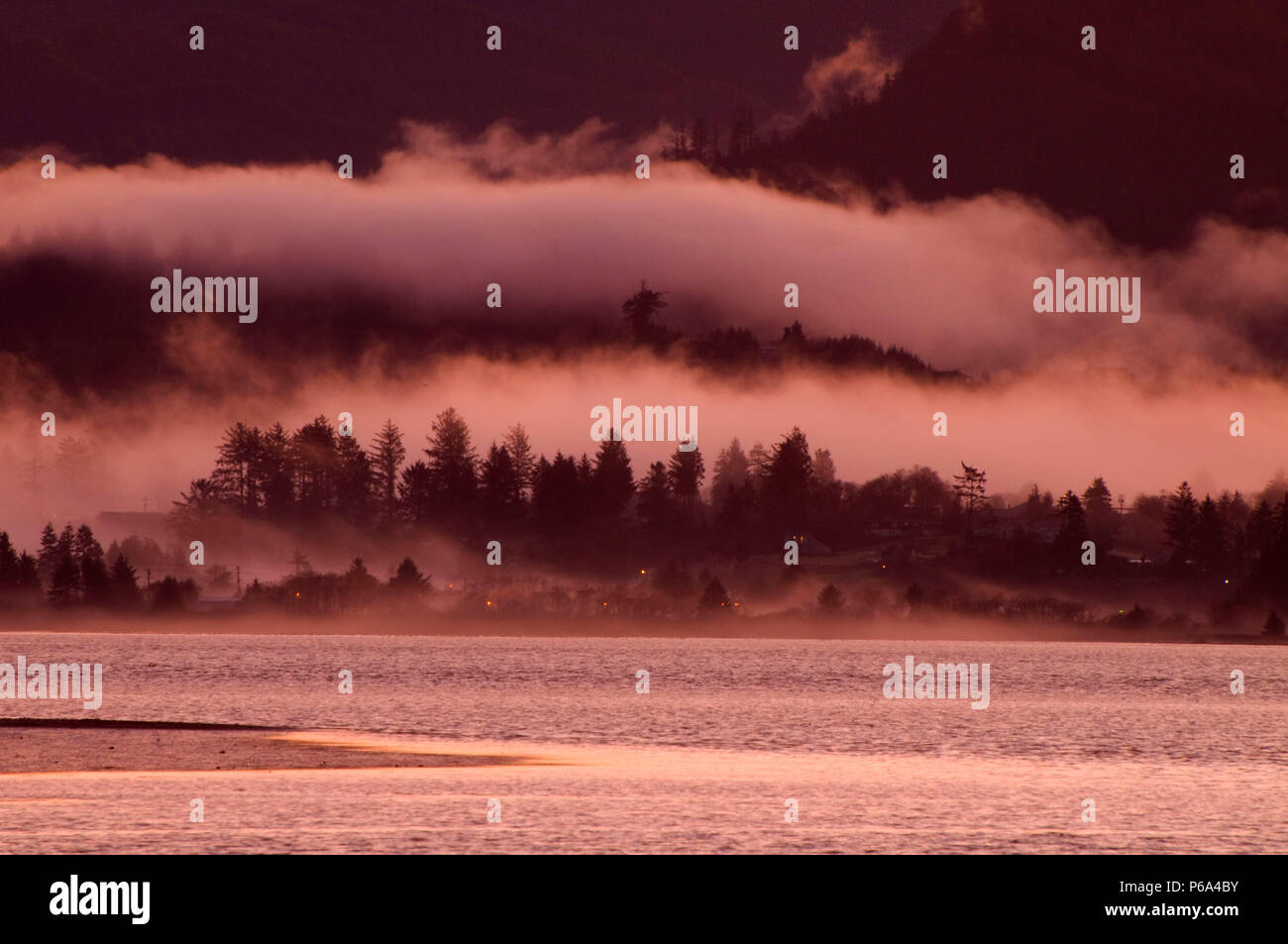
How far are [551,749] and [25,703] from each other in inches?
2928

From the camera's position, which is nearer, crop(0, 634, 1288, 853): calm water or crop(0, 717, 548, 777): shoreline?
crop(0, 634, 1288, 853): calm water

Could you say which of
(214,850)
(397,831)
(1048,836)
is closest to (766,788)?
(1048,836)

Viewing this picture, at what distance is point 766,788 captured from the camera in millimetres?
84750

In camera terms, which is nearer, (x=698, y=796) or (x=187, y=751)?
(x=698, y=796)

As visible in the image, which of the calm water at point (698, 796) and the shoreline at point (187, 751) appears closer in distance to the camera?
the calm water at point (698, 796)

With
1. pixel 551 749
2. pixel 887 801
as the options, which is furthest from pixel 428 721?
pixel 887 801

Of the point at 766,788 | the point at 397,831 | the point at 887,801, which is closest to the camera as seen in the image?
the point at 397,831

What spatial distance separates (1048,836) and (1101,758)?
5194cm
